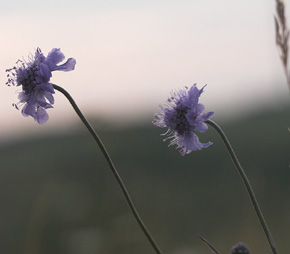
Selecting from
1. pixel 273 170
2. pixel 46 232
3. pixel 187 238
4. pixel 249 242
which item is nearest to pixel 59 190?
pixel 46 232

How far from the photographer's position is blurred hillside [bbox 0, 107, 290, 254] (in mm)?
4070

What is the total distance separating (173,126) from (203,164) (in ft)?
15.8

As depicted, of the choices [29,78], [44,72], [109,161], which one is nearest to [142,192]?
[29,78]

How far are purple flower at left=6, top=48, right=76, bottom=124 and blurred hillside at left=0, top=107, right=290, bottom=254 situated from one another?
3.55ft

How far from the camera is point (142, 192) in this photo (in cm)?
571

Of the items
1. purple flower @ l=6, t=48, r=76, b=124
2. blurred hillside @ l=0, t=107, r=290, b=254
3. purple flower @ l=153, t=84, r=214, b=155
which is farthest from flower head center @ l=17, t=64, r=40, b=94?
blurred hillside @ l=0, t=107, r=290, b=254

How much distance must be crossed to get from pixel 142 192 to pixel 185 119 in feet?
11.5

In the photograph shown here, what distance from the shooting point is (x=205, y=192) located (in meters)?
6.18

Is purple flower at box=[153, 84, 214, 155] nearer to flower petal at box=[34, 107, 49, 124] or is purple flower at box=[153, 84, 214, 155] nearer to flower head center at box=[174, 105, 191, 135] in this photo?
flower head center at box=[174, 105, 191, 135]

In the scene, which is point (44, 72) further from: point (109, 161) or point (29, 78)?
point (109, 161)

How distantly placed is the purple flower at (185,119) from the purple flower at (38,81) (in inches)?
14.3

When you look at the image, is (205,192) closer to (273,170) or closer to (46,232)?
(273,170)

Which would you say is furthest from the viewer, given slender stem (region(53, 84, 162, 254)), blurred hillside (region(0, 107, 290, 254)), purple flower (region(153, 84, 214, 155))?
blurred hillside (region(0, 107, 290, 254))

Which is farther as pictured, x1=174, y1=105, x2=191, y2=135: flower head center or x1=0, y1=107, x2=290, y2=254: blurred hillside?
x1=0, y1=107, x2=290, y2=254: blurred hillside
